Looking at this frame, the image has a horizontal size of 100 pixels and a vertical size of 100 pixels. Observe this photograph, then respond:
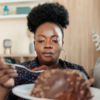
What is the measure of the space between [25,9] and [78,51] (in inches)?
46.0

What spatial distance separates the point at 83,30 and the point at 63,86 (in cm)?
207

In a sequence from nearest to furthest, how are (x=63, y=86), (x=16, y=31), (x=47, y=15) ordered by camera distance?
(x=63, y=86) → (x=47, y=15) → (x=16, y=31)

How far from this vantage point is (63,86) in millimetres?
355

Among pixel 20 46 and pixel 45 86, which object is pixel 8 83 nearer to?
pixel 45 86

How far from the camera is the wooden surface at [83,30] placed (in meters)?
2.29

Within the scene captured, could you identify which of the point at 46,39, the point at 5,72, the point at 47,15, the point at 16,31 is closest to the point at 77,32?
the point at 16,31

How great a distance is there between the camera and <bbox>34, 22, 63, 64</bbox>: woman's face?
2.44ft

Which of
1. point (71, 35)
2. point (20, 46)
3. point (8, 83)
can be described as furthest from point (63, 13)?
point (20, 46)

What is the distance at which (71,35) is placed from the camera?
2.33m

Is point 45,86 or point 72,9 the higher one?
point 72,9

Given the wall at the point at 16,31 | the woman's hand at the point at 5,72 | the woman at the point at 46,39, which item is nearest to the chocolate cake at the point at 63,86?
the woman's hand at the point at 5,72

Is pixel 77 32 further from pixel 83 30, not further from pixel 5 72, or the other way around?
pixel 5 72

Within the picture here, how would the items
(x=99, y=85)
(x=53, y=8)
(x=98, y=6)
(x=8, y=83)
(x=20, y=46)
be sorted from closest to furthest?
1. (x=8, y=83)
2. (x=99, y=85)
3. (x=53, y=8)
4. (x=98, y=6)
5. (x=20, y=46)

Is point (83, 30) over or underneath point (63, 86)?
over
